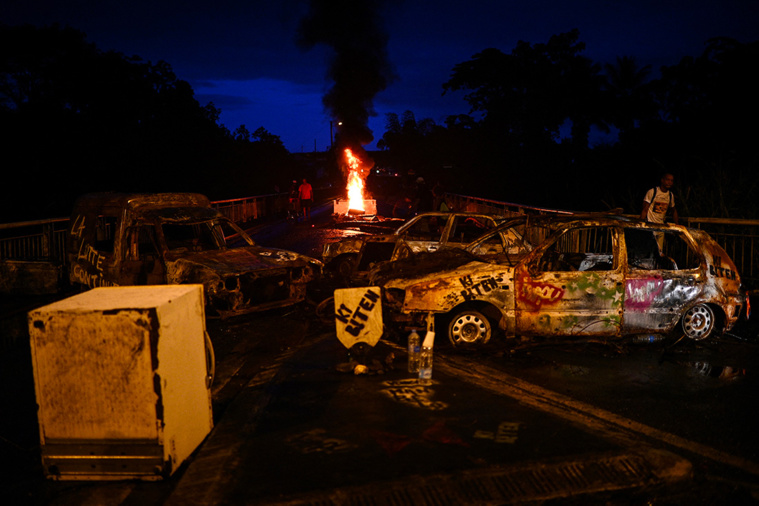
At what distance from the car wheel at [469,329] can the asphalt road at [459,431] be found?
17 cm

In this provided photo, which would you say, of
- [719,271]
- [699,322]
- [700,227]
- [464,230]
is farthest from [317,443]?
[700,227]

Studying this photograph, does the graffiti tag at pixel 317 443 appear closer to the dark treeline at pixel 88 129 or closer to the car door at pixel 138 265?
the car door at pixel 138 265

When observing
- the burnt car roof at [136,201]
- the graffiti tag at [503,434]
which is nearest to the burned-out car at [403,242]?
the burnt car roof at [136,201]

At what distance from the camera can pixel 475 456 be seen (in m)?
4.20

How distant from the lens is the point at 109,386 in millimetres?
3881

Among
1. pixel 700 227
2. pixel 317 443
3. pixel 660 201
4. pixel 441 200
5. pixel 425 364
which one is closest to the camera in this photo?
pixel 317 443

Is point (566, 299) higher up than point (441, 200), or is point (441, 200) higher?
point (441, 200)

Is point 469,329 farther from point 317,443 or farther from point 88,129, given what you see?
point 88,129

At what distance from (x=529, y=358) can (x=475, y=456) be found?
2.73m

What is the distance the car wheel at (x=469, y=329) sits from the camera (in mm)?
6961

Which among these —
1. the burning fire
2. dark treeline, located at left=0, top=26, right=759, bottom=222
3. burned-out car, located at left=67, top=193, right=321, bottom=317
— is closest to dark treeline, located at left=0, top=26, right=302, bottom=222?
dark treeline, located at left=0, top=26, right=759, bottom=222

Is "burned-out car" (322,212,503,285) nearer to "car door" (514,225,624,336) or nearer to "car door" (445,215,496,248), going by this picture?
"car door" (445,215,496,248)

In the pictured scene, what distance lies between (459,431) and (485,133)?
40949mm

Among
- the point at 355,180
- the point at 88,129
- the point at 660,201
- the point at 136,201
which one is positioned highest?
the point at 88,129
